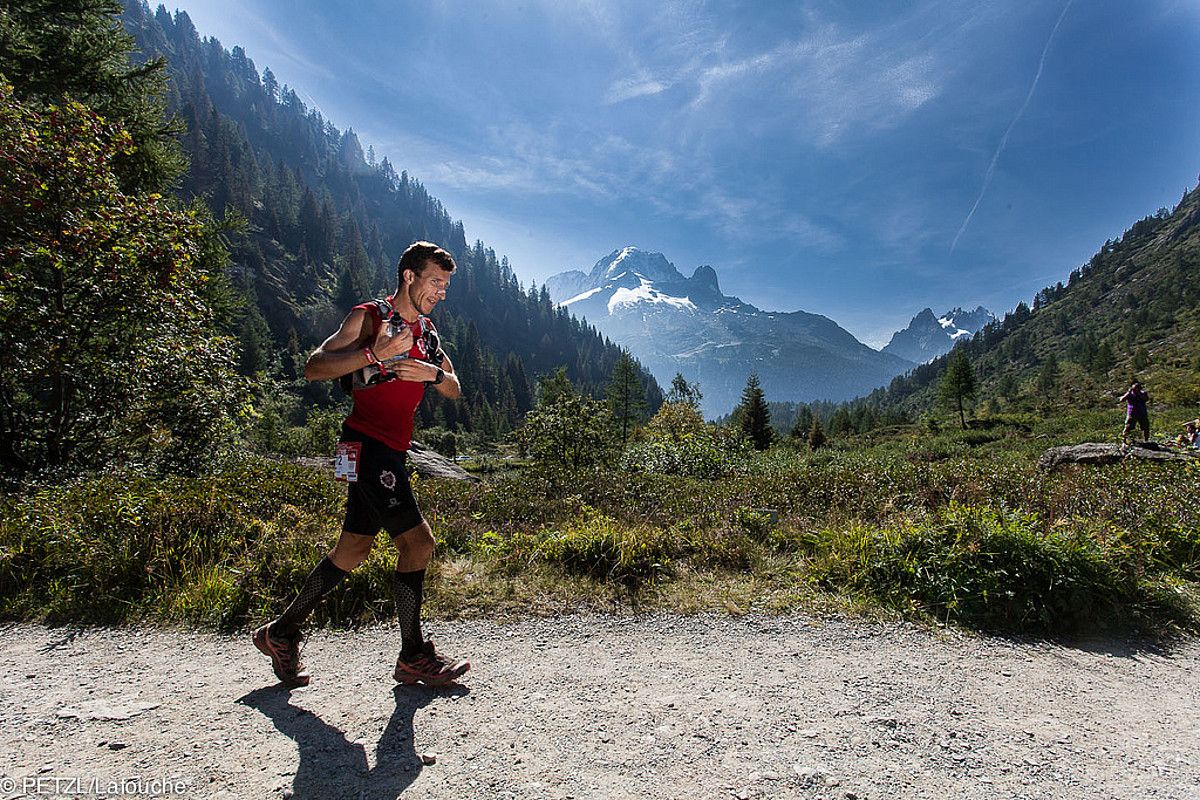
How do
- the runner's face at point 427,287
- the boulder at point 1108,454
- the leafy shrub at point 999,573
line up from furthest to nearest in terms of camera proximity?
the boulder at point 1108,454 < the leafy shrub at point 999,573 < the runner's face at point 427,287

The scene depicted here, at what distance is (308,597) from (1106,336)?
170 m

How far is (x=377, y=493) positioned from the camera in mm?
2850

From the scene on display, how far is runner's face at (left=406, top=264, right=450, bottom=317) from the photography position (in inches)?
116

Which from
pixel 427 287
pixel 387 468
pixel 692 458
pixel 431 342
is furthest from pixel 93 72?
pixel 692 458

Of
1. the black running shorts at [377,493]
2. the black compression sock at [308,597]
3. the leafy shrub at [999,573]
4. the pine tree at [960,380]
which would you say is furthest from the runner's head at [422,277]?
the pine tree at [960,380]

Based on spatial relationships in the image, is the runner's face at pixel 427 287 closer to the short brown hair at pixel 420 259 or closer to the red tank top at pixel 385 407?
the short brown hair at pixel 420 259

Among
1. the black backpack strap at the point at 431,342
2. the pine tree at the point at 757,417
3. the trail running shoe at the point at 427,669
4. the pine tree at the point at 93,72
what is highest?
the pine tree at the point at 93,72

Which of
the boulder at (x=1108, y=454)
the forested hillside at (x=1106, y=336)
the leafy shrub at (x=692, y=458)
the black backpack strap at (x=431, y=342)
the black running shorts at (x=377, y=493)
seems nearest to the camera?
the black running shorts at (x=377, y=493)

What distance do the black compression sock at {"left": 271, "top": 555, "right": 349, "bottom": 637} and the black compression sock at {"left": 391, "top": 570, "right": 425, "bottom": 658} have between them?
1.12ft

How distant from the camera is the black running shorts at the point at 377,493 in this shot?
285 centimetres

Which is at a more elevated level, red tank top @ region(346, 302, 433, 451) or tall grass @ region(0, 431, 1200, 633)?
red tank top @ region(346, 302, 433, 451)

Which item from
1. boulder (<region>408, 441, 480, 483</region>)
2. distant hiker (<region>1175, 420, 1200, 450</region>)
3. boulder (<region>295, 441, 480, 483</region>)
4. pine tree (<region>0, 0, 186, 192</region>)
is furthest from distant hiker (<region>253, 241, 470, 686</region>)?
distant hiker (<region>1175, 420, 1200, 450</region>)

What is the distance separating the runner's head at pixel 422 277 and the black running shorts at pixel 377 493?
877 mm

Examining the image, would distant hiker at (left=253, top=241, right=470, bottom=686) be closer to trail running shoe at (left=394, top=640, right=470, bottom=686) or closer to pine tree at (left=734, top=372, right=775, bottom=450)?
trail running shoe at (left=394, top=640, right=470, bottom=686)
